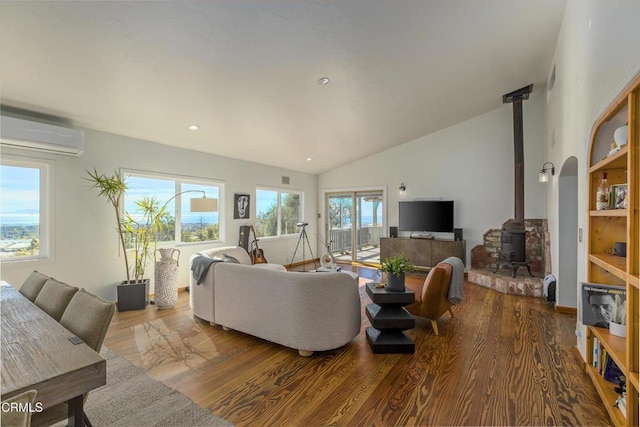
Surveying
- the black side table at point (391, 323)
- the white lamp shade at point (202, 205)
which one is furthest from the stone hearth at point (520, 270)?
the white lamp shade at point (202, 205)

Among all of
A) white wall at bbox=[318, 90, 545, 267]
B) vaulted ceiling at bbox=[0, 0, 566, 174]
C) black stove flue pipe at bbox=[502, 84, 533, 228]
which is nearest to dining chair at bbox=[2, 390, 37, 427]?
vaulted ceiling at bbox=[0, 0, 566, 174]

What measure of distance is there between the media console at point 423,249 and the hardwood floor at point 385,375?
7.70 feet

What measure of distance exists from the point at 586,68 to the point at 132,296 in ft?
18.4

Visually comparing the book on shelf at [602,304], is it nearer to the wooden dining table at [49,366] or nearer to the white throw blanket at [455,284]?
the white throw blanket at [455,284]

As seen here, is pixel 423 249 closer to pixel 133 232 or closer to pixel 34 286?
pixel 133 232

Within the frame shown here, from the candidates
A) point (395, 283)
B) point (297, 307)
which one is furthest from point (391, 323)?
point (297, 307)

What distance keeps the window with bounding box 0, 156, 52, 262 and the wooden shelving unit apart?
5.39 meters

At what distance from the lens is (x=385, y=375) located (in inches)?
94.7

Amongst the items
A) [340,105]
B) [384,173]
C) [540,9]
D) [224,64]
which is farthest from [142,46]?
[384,173]

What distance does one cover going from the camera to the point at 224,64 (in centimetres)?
291

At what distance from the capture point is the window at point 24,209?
3.37 m

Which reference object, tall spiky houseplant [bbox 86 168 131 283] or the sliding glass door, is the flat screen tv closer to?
the sliding glass door

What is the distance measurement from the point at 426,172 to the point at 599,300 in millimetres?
4783

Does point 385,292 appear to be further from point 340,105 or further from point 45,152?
point 45,152
